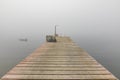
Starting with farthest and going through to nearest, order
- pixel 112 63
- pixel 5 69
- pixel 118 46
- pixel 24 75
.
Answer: pixel 118 46
pixel 112 63
pixel 5 69
pixel 24 75

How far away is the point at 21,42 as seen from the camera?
2194cm

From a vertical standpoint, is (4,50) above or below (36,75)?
below

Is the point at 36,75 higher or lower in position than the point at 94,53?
higher

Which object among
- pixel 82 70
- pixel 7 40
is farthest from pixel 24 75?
pixel 7 40

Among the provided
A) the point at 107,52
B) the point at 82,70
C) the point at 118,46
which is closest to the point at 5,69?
the point at 107,52

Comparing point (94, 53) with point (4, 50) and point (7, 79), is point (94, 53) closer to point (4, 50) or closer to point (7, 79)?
point (4, 50)

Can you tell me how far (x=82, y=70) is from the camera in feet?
14.1

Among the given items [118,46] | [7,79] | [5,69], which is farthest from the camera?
[118,46]

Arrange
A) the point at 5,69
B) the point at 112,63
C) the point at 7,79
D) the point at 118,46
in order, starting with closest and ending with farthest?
the point at 7,79
the point at 5,69
the point at 112,63
the point at 118,46

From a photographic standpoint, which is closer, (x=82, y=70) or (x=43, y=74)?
(x=43, y=74)

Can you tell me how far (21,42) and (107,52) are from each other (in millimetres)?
8481

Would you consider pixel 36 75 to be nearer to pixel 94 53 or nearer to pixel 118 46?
pixel 94 53

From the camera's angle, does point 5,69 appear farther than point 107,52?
No

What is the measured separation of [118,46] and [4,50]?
11.6 metres
